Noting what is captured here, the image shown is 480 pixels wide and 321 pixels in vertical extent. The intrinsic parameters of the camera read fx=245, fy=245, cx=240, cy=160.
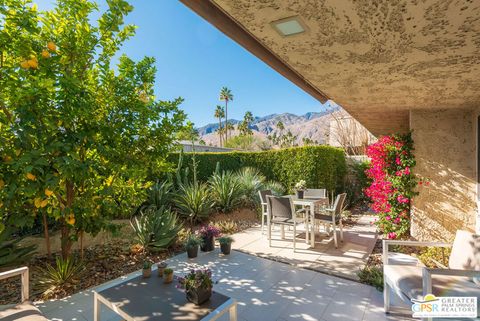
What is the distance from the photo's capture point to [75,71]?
3.06 meters

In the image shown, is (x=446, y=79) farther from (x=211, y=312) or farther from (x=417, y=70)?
(x=211, y=312)

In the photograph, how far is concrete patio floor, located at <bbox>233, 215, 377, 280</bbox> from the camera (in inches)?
150

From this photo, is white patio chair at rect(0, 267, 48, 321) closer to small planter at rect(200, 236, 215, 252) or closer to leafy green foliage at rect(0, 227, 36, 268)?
leafy green foliage at rect(0, 227, 36, 268)

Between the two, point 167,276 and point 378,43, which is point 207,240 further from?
point 378,43

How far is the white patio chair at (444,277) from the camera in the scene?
6.72 ft

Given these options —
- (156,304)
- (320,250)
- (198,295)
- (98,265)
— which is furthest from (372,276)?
(98,265)

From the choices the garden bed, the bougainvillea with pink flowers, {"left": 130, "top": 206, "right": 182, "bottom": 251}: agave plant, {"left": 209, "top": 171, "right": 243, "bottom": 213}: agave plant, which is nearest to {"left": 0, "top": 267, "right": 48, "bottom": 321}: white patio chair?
the garden bed

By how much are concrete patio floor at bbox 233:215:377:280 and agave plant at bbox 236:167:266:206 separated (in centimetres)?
174

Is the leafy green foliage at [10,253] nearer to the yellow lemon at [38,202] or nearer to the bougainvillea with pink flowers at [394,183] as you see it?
the yellow lemon at [38,202]

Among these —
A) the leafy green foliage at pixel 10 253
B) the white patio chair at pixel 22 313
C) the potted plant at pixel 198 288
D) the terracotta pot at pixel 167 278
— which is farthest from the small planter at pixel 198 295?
the leafy green foliage at pixel 10 253

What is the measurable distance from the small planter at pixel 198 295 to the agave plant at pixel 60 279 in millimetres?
2043

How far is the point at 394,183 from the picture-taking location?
4.59 m

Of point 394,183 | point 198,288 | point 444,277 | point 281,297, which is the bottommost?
point 281,297

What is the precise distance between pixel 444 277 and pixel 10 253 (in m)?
5.24
